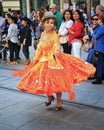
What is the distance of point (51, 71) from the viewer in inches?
223

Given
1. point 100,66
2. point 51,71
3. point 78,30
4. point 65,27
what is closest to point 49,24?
point 51,71

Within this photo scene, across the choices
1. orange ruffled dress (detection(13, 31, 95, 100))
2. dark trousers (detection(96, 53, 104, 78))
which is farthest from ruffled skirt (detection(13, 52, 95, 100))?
dark trousers (detection(96, 53, 104, 78))

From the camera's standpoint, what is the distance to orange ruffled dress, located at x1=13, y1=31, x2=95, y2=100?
5.56 m

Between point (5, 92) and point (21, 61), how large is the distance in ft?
13.9

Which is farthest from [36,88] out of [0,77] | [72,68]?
[0,77]

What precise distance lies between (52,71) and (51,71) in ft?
0.05

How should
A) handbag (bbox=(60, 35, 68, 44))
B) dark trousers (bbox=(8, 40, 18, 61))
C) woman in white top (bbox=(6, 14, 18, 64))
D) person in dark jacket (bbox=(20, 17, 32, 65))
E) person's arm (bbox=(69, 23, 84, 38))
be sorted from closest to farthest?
1. person's arm (bbox=(69, 23, 84, 38))
2. handbag (bbox=(60, 35, 68, 44))
3. person in dark jacket (bbox=(20, 17, 32, 65))
4. woman in white top (bbox=(6, 14, 18, 64))
5. dark trousers (bbox=(8, 40, 18, 61))

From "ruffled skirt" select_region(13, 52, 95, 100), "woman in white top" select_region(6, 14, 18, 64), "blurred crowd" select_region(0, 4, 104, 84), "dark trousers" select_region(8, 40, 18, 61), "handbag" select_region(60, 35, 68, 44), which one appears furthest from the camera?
"dark trousers" select_region(8, 40, 18, 61)

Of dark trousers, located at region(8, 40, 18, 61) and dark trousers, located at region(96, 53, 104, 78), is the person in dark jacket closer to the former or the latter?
dark trousers, located at region(8, 40, 18, 61)

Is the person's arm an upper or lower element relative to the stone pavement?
upper

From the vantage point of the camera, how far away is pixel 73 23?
918cm

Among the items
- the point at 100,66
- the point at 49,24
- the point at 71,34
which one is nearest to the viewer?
the point at 49,24

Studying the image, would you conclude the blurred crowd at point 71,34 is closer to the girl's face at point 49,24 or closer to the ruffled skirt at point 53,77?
the ruffled skirt at point 53,77

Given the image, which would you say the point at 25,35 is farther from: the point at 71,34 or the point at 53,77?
the point at 53,77
